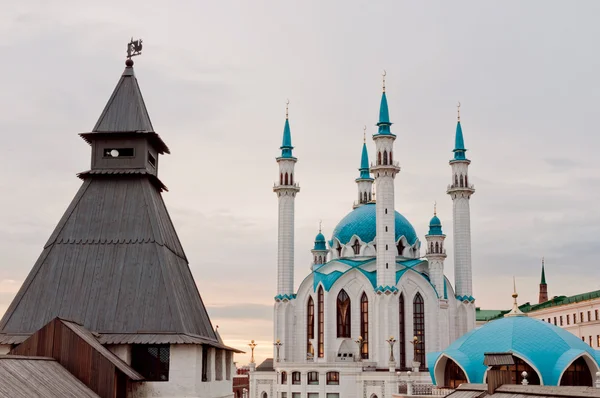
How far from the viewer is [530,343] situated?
1496 inches

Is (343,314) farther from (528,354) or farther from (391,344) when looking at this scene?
(528,354)

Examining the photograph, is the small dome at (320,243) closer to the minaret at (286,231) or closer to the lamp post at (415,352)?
the minaret at (286,231)

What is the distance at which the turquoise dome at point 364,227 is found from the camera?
221 ft

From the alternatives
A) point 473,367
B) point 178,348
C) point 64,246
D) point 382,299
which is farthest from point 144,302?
point 382,299

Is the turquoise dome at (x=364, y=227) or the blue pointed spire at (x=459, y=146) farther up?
the blue pointed spire at (x=459, y=146)

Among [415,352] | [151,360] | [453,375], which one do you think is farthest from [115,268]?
[415,352]

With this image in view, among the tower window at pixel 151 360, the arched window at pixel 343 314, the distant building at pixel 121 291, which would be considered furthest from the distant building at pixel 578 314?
the tower window at pixel 151 360

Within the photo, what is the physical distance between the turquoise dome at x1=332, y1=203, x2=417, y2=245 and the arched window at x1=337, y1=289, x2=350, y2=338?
6994mm

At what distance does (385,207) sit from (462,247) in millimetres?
8525

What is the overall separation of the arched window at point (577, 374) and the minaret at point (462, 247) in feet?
82.4

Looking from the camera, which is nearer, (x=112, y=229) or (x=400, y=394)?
(x=112, y=229)

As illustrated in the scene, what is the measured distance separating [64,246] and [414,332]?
137ft

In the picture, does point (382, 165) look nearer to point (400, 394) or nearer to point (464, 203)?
point (464, 203)

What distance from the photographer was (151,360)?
21.6m
